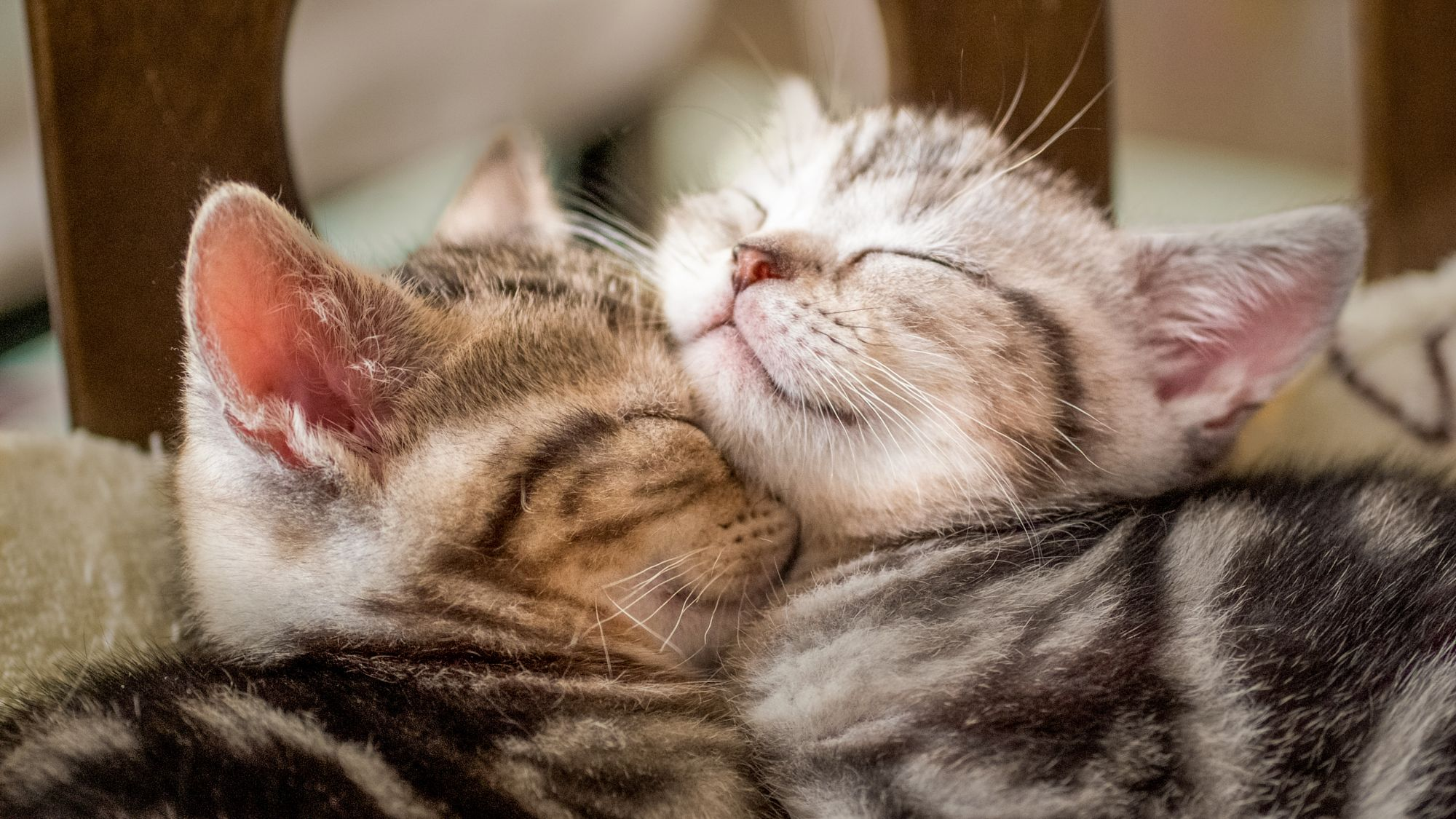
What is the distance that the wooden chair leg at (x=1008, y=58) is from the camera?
1.14 m

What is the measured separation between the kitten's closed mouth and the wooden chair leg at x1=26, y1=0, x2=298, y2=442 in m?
0.47

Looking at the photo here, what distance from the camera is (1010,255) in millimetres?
985

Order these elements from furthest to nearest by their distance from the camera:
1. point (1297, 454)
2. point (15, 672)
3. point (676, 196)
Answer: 1. point (676, 196)
2. point (1297, 454)
3. point (15, 672)

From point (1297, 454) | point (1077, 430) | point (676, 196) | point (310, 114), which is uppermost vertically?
point (310, 114)

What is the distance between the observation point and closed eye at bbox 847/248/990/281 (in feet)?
3.10

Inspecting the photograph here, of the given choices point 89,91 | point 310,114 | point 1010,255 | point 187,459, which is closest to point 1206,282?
point 1010,255

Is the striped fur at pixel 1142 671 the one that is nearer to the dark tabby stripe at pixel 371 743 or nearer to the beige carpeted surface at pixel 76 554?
the dark tabby stripe at pixel 371 743

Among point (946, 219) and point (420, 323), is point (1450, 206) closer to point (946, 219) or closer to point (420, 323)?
point (946, 219)

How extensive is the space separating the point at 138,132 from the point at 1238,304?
108 cm

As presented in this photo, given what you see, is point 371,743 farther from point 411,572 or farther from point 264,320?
point 264,320

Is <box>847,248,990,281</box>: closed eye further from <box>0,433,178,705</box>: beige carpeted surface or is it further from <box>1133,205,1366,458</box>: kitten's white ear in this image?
<box>0,433,178,705</box>: beige carpeted surface

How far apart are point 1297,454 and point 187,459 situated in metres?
1.09

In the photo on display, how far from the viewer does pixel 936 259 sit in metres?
0.95

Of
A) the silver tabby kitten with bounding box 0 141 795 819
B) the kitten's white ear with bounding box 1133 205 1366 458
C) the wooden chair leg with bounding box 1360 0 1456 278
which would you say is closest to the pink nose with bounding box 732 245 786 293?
the silver tabby kitten with bounding box 0 141 795 819
